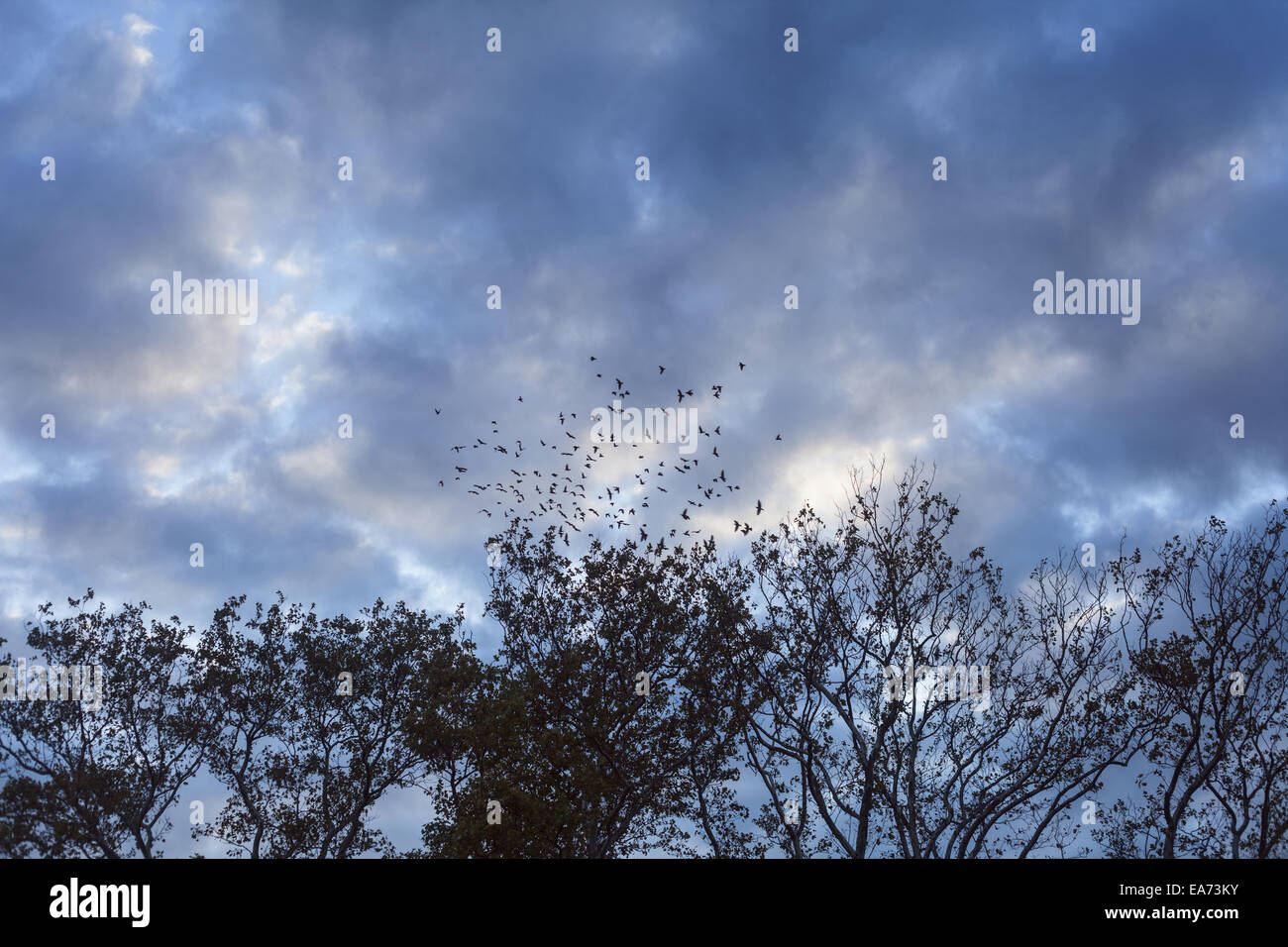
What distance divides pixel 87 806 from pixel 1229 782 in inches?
1035

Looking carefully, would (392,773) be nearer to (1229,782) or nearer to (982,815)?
(982,815)

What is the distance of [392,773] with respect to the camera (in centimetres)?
2562

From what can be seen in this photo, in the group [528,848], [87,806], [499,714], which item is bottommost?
[528,848]

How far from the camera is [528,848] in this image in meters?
21.9
